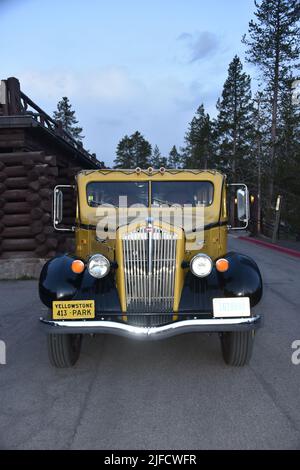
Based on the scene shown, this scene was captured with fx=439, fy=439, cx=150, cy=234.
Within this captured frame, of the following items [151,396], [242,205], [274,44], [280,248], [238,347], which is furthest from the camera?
[274,44]

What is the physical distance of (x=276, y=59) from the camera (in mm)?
34312

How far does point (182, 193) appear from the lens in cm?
566

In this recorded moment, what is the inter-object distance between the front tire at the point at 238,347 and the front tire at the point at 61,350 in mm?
1625

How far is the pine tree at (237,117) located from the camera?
48.9m

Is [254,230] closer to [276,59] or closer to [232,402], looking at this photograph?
[276,59]

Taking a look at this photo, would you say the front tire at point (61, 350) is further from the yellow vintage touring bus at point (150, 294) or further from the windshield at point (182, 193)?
the windshield at point (182, 193)

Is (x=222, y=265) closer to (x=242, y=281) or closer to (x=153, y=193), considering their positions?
(x=242, y=281)

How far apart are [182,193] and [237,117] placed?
46.5 metres

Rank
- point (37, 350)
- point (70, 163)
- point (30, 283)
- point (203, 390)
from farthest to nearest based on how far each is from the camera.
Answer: point (70, 163) → point (30, 283) → point (37, 350) → point (203, 390)

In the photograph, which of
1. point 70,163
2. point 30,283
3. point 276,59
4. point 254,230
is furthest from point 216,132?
point 30,283

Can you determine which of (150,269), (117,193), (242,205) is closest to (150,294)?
(150,269)

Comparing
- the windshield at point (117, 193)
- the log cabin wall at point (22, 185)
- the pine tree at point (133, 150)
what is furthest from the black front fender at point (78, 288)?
the pine tree at point (133, 150)
